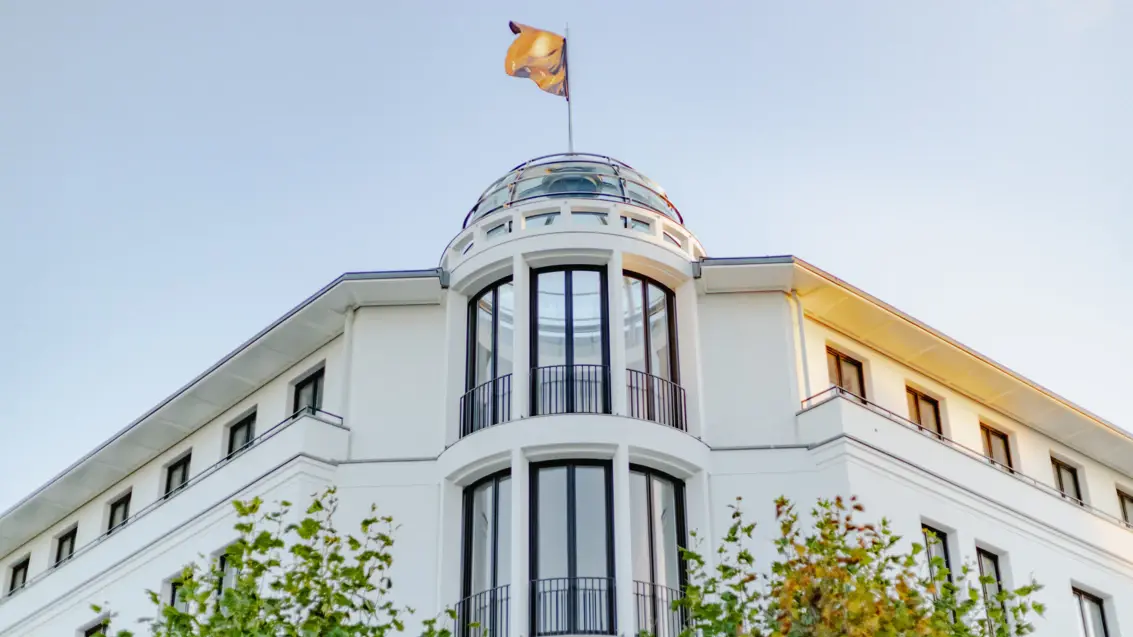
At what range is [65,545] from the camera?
37281 mm

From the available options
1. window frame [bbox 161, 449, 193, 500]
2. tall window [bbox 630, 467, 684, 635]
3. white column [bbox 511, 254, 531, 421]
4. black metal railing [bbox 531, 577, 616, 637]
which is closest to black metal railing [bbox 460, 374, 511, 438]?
white column [bbox 511, 254, 531, 421]

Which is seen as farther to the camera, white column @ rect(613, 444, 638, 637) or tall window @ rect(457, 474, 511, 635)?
tall window @ rect(457, 474, 511, 635)

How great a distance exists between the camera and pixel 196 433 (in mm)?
33094

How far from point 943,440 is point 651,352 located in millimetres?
6392

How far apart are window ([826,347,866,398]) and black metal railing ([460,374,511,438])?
21.6 feet

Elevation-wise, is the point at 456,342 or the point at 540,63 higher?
the point at 540,63

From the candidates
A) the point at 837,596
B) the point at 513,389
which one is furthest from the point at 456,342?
the point at 837,596

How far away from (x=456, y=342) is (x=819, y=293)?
22.8 ft

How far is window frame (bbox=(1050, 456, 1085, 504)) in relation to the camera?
111 feet

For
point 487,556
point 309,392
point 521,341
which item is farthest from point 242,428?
point 487,556

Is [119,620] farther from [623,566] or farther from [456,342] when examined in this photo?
[623,566]

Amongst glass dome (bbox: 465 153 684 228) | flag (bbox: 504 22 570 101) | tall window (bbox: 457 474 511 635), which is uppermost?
flag (bbox: 504 22 570 101)

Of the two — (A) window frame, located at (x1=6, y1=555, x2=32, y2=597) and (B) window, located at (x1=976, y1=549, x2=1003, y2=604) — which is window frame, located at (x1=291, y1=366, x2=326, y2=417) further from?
→ (B) window, located at (x1=976, y1=549, x2=1003, y2=604)

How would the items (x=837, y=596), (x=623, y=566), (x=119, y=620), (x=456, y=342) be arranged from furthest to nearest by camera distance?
(x=119, y=620)
(x=456, y=342)
(x=623, y=566)
(x=837, y=596)
